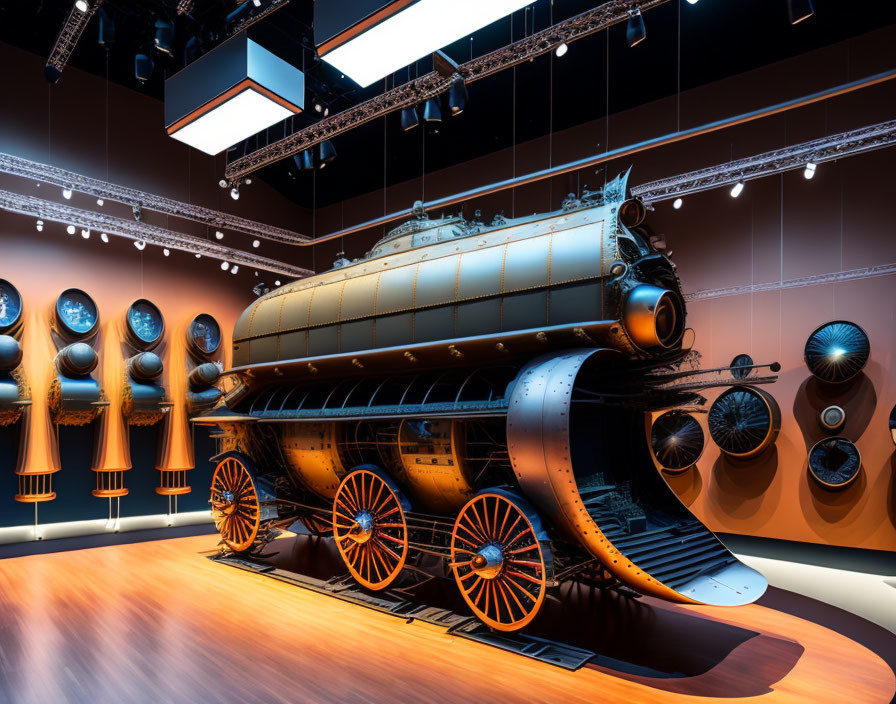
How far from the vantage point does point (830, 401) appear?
874 cm

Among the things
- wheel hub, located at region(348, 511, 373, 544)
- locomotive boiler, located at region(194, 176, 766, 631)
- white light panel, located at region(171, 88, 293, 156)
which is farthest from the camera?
white light panel, located at region(171, 88, 293, 156)

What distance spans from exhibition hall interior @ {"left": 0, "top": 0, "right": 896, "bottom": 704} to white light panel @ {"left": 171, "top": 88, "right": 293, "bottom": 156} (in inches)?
2.5

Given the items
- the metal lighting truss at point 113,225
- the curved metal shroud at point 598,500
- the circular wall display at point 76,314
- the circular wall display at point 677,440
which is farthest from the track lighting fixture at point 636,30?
the circular wall display at point 76,314

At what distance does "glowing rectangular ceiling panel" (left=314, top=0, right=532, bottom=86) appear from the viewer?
5598 millimetres

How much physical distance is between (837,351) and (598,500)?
196 inches

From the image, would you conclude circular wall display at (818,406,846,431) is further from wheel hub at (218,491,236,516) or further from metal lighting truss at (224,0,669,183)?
wheel hub at (218,491,236,516)

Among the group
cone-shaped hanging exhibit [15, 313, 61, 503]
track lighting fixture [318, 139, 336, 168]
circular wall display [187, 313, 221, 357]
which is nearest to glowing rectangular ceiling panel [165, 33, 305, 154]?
track lighting fixture [318, 139, 336, 168]

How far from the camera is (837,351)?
28.2 ft

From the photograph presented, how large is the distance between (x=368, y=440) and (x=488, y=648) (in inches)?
116

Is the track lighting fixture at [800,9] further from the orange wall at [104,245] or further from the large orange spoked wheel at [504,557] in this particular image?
the orange wall at [104,245]

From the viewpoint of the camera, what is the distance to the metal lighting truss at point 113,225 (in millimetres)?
9492

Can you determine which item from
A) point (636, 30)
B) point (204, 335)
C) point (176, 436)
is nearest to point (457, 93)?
point (636, 30)

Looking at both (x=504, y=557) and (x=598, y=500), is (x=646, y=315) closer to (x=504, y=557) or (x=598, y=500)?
(x=598, y=500)

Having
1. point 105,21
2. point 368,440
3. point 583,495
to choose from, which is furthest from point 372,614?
point 105,21
